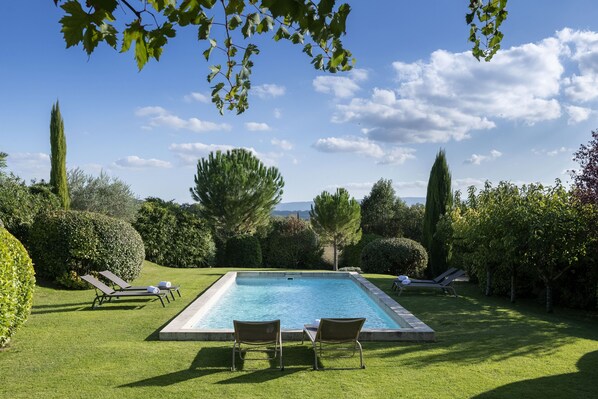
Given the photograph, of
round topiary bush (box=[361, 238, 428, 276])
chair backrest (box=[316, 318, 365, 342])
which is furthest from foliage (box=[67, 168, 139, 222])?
chair backrest (box=[316, 318, 365, 342])

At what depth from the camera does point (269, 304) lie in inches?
543

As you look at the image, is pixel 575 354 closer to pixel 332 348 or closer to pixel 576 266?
pixel 332 348

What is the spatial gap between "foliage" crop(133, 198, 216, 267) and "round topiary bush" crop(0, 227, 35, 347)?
44.4ft

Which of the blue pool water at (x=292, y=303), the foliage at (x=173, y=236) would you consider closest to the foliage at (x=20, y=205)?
the foliage at (x=173, y=236)

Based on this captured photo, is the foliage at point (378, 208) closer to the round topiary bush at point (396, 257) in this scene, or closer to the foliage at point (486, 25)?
the round topiary bush at point (396, 257)

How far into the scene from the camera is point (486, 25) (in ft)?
11.9

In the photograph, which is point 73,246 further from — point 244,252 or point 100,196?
point 244,252

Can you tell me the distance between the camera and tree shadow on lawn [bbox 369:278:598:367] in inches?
299

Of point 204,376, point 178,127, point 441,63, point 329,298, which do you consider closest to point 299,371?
point 204,376

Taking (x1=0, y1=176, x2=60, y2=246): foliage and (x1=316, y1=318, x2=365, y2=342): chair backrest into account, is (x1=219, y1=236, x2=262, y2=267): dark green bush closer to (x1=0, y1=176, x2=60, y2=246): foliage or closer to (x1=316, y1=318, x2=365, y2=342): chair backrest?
(x1=0, y1=176, x2=60, y2=246): foliage

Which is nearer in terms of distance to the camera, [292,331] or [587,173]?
[292,331]

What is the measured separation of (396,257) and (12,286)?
16.3m

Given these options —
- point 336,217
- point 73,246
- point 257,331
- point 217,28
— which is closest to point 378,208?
point 336,217

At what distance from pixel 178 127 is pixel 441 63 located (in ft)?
27.6
